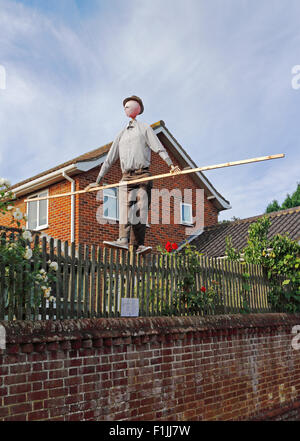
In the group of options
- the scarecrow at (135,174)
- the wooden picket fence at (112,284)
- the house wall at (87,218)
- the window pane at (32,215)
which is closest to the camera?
the wooden picket fence at (112,284)

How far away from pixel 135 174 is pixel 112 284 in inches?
84.4

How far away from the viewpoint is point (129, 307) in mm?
6293

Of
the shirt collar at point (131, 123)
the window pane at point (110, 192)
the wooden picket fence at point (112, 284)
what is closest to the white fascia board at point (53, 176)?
the window pane at point (110, 192)

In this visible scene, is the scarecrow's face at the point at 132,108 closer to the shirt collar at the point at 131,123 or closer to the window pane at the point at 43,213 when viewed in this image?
the shirt collar at the point at 131,123

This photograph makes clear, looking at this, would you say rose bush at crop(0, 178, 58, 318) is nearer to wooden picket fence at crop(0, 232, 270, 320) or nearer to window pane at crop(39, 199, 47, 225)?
wooden picket fence at crop(0, 232, 270, 320)

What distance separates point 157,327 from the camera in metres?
6.35

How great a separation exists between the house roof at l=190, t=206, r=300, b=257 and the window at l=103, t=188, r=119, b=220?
3350 millimetres

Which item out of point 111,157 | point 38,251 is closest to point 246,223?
point 111,157

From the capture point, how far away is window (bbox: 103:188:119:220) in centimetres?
1484

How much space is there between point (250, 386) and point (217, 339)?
124 cm

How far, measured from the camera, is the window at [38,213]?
51.0 ft

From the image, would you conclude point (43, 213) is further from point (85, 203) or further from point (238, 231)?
point (238, 231)

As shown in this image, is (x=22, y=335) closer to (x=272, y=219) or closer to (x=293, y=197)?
(x=272, y=219)

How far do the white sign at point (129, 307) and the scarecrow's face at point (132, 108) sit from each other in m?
3.18
